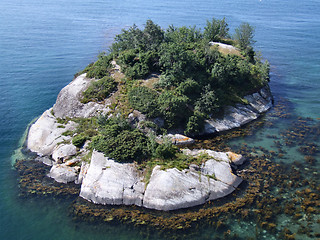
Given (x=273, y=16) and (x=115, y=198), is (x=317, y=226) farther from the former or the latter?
(x=273, y=16)

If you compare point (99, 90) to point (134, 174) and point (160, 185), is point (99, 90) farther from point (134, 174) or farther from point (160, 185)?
point (160, 185)

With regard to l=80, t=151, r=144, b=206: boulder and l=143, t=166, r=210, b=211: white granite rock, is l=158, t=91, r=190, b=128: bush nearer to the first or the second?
l=80, t=151, r=144, b=206: boulder

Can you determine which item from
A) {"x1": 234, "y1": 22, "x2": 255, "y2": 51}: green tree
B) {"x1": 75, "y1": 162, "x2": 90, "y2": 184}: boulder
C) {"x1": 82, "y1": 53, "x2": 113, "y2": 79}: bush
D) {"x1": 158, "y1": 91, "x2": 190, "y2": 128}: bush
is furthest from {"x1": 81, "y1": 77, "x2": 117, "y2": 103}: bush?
{"x1": 234, "y1": 22, "x2": 255, "y2": 51}: green tree

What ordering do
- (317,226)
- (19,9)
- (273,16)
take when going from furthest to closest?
(19,9), (273,16), (317,226)

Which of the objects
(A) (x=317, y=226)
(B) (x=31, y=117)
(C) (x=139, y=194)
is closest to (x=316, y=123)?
(A) (x=317, y=226)

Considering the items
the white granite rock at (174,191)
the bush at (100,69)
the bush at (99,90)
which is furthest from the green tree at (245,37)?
the white granite rock at (174,191)

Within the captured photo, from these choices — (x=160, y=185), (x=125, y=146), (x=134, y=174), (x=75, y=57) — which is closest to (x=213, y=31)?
(x=125, y=146)
